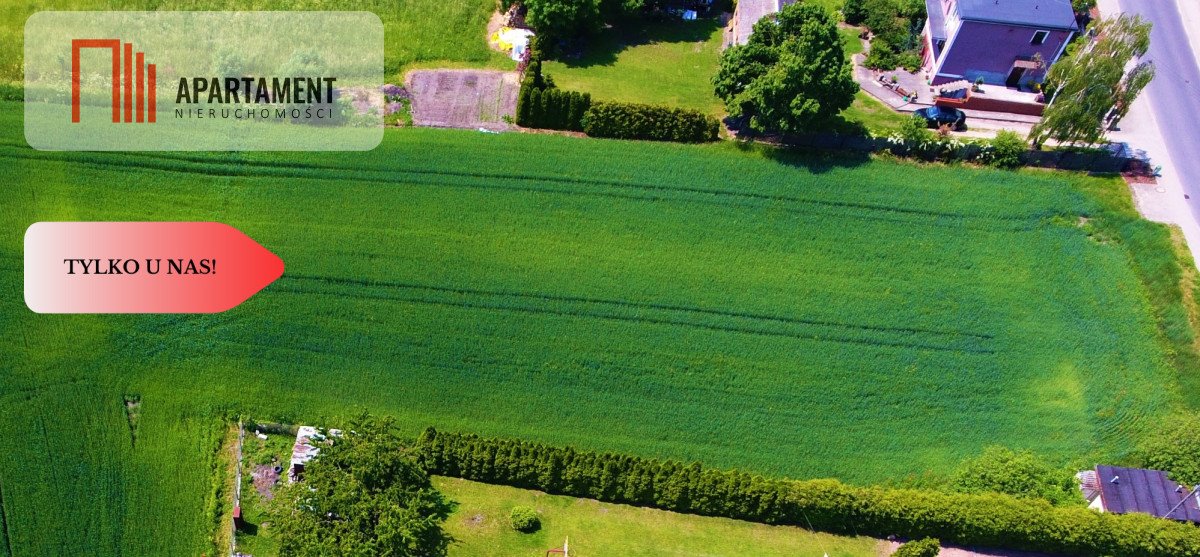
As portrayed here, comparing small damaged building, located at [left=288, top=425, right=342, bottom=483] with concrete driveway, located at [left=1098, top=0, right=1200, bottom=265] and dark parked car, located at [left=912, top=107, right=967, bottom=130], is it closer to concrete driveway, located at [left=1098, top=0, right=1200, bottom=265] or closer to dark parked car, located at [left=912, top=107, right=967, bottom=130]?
dark parked car, located at [left=912, top=107, right=967, bottom=130]

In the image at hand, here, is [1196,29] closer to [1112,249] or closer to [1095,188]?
[1095,188]

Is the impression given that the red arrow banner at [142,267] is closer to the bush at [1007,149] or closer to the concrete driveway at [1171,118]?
the bush at [1007,149]

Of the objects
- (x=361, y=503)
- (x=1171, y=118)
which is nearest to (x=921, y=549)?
(x=361, y=503)

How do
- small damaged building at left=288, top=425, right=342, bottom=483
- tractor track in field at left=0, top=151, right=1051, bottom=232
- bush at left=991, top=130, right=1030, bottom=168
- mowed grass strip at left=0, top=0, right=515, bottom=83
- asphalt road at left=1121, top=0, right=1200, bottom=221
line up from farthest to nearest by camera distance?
1. mowed grass strip at left=0, top=0, right=515, bottom=83
2. asphalt road at left=1121, top=0, right=1200, bottom=221
3. bush at left=991, top=130, right=1030, bottom=168
4. tractor track in field at left=0, top=151, right=1051, bottom=232
5. small damaged building at left=288, top=425, right=342, bottom=483

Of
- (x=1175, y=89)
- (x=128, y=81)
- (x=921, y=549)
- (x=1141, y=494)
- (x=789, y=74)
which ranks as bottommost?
(x=921, y=549)

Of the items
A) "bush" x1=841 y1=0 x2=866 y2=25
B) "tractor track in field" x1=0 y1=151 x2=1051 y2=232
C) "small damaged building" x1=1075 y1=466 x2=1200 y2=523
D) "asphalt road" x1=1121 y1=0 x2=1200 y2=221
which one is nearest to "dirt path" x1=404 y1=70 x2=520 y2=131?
"tractor track in field" x1=0 y1=151 x2=1051 y2=232

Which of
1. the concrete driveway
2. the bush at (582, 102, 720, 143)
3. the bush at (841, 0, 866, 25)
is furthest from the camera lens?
the bush at (841, 0, 866, 25)

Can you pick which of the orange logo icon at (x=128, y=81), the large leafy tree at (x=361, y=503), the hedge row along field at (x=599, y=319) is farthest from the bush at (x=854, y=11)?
the orange logo icon at (x=128, y=81)

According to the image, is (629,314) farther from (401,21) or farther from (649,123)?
(401,21)
